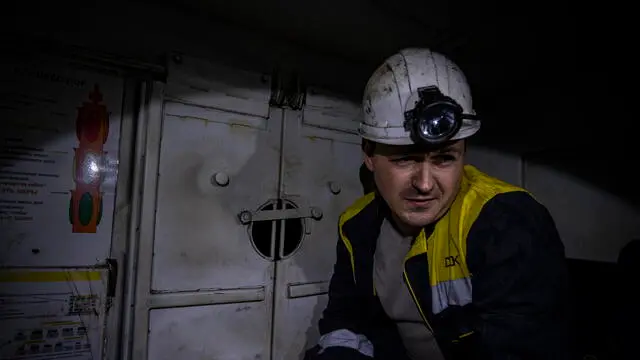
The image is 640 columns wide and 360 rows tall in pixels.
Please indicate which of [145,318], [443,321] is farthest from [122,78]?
[443,321]

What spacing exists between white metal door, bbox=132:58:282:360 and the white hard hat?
1.43 ft

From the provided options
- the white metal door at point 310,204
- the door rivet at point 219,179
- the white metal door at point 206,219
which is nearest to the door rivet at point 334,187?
the white metal door at point 310,204

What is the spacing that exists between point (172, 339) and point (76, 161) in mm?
571

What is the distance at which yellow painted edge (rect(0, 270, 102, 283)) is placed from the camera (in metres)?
0.98

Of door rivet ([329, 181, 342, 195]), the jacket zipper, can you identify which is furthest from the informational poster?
the jacket zipper

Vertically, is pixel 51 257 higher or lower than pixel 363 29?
lower

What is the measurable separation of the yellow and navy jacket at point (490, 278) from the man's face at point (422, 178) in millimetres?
50

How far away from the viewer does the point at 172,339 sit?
1157mm

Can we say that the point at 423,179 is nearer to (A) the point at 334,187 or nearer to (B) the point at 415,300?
(B) the point at 415,300

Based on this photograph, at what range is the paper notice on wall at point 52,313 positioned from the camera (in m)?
0.98

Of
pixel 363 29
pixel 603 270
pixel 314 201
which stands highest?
pixel 363 29

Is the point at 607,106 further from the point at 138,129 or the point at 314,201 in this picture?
the point at 138,129

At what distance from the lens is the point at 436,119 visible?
92 centimetres

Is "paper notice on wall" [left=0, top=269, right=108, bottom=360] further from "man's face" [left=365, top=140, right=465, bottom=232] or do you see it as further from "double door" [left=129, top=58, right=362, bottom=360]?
"man's face" [left=365, top=140, right=465, bottom=232]
